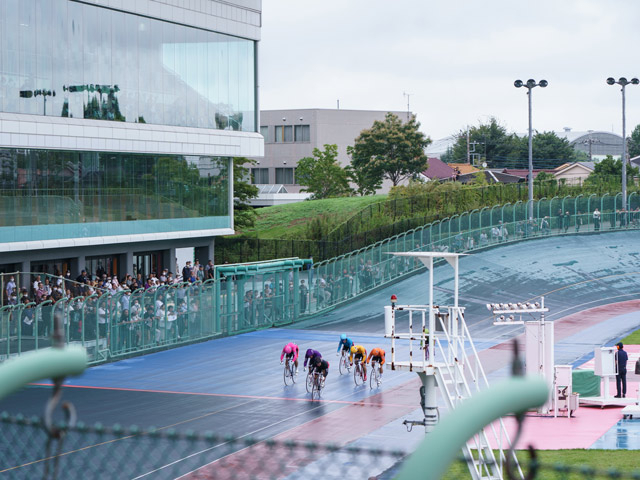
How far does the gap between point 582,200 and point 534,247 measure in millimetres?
6580

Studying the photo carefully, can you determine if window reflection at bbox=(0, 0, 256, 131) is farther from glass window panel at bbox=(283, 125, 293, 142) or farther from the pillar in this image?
glass window panel at bbox=(283, 125, 293, 142)

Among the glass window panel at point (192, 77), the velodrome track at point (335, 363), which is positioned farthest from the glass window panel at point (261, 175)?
the glass window panel at point (192, 77)

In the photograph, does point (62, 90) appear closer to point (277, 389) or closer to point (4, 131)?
point (4, 131)

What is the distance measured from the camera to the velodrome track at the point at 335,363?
2322 cm

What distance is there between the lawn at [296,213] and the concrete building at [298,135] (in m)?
26.9

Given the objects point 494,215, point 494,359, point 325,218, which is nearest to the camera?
point 494,359

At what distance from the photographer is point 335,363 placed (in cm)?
A: 3262

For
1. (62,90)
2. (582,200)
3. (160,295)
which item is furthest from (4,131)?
(582,200)

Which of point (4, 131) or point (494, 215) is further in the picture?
point (494, 215)

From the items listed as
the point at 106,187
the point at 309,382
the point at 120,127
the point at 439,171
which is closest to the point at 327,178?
the point at 439,171

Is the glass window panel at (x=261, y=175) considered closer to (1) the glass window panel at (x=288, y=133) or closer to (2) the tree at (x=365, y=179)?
(1) the glass window panel at (x=288, y=133)

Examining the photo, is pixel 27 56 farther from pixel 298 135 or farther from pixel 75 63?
pixel 298 135

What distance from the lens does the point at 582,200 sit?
60.3 meters

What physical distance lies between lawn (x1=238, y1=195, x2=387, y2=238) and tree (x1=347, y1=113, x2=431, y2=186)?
10.9 metres
